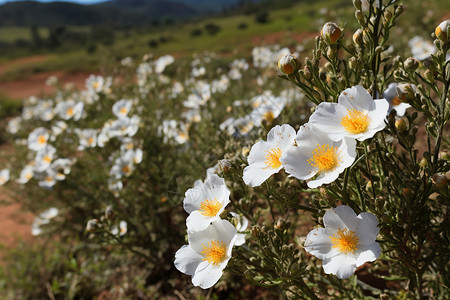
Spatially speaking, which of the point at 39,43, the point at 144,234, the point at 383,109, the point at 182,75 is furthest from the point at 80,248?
the point at 39,43

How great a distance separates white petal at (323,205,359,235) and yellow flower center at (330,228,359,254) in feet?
0.05

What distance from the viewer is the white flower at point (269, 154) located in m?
1.17

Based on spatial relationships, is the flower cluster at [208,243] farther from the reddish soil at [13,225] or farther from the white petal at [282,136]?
the reddish soil at [13,225]

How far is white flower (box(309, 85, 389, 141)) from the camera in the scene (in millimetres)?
1056

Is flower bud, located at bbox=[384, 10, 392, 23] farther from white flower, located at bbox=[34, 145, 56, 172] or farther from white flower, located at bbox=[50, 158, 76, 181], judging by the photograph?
white flower, located at bbox=[34, 145, 56, 172]

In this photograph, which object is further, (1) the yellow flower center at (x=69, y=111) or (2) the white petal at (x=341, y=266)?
(1) the yellow flower center at (x=69, y=111)

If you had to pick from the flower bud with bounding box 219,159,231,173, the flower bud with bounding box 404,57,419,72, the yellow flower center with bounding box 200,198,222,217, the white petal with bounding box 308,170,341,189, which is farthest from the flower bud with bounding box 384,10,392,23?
the yellow flower center with bounding box 200,198,222,217

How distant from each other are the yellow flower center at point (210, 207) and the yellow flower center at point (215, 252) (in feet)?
0.34

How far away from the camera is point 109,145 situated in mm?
2945

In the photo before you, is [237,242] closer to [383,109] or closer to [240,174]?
[240,174]

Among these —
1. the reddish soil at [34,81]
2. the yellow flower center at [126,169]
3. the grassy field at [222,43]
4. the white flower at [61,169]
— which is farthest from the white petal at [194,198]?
the reddish soil at [34,81]

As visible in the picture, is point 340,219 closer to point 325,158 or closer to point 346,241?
point 346,241

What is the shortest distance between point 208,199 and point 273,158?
0.28m

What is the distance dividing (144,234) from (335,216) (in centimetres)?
195
